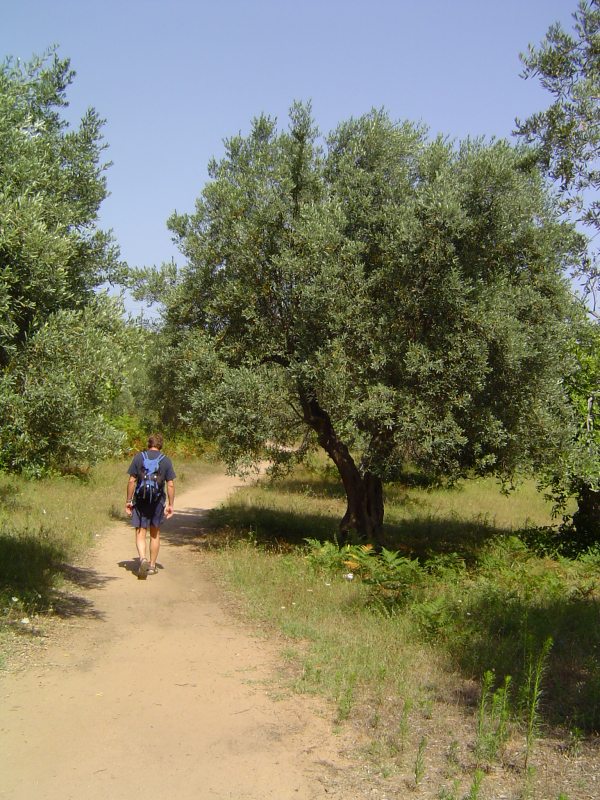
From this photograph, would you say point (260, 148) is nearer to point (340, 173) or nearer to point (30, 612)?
point (340, 173)

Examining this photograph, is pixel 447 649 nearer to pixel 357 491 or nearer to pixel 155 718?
pixel 155 718

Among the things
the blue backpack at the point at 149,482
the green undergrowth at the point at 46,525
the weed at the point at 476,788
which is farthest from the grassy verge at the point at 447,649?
the green undergrowth at the point at 46,525

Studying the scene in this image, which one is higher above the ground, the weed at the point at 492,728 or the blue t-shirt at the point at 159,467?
the blue t-shirt at the point at 159,467

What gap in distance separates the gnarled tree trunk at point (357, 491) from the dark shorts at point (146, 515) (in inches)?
150

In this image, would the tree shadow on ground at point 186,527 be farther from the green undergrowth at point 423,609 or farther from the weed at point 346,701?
the weed at point 346,701

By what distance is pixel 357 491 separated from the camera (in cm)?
1299

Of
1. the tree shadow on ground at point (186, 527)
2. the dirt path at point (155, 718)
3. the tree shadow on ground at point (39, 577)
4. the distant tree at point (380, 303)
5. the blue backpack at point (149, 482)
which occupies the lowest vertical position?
the dirt path at point (155, 718)

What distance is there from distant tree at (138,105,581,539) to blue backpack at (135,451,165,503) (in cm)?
150

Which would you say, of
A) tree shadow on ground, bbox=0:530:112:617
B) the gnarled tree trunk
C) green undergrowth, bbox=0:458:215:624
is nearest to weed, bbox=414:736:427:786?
green undergrowth, bbox=0:458:215:624

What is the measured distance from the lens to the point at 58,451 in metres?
6.86

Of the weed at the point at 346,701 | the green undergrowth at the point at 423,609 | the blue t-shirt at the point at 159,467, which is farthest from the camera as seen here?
the blue t-shirt at the point at 159,467

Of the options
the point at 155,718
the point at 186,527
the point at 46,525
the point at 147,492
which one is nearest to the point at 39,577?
the point at 147,492

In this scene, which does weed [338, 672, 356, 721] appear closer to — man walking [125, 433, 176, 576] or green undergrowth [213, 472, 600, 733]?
green undergrowth [213, 472, 600, 733]

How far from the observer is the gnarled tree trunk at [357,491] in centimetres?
1279
